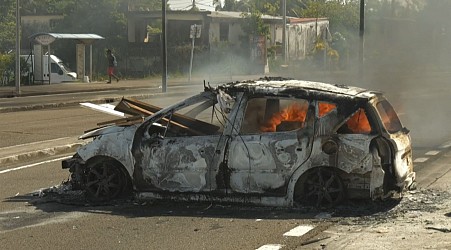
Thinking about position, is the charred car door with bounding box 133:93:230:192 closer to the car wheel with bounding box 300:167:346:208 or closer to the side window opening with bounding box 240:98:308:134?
the side window opening with bounding box 240:98:308:134

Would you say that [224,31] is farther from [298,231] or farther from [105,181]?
[298,231]

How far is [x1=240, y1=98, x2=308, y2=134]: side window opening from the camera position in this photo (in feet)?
32.5

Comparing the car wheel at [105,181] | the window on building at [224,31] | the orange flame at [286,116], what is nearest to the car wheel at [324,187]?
the orange flame at [286,116]

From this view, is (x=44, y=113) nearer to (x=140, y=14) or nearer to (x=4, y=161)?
(x=4, y=161)

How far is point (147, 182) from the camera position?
9.97 metres

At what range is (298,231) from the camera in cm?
848

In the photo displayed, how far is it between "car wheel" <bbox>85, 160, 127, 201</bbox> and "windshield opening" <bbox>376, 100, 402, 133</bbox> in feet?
10.3

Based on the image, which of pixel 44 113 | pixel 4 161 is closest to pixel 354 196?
pixel 4 161

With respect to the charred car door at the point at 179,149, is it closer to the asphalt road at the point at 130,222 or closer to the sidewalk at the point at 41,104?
the asphalt road at the point at 130,222

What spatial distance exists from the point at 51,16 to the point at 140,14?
11.2 meters

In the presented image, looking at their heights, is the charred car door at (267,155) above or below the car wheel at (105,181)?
above

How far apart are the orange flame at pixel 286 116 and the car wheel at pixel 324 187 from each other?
2.51 feet

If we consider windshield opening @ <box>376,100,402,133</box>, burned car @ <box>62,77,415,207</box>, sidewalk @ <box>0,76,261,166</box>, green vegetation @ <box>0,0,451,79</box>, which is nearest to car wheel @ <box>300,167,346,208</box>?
burned car @ <box>62,77,415,207</box>

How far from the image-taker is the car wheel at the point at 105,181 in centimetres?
1013
